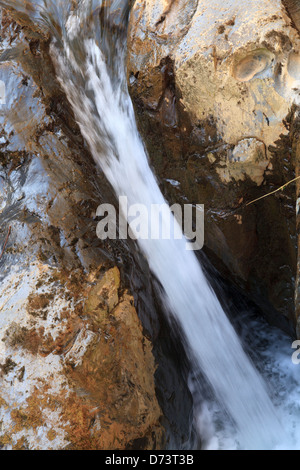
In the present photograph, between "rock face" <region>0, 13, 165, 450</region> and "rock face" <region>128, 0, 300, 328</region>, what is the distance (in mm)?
598

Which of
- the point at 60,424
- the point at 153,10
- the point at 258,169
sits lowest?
the point at 60,424

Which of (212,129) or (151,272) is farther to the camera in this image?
(151,272)

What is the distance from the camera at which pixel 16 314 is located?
6.77ft

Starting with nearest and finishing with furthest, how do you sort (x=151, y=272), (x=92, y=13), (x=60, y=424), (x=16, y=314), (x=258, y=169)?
(x=60, y=424) → (x=16, y=314) → (x=258, y=169) → (x=151, y=272) → (x=92, y=13)

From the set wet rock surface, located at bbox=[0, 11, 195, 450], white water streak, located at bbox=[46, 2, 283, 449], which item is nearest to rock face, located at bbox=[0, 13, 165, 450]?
wet rock surface, located at bbox=[0, 11, 195, 450]

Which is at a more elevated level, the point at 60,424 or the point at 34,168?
the point at 34,168

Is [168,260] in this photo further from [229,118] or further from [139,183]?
[229,118]

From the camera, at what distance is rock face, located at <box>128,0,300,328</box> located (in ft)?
7.41

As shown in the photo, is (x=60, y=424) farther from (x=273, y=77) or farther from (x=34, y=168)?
(x=273, y=77)

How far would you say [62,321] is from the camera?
6.78ft

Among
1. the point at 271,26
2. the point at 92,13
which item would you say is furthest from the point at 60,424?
the point at 92,13

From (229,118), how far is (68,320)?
4.70ft

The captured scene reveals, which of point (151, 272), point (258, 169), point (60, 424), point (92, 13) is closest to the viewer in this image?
point (60, 424)

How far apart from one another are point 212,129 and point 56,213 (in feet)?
3.39
